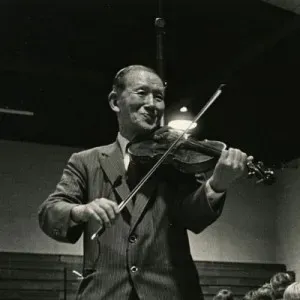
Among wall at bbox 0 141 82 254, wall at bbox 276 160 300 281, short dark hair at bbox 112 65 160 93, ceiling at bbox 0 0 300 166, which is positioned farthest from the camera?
wall at bbox 276 160 300 281

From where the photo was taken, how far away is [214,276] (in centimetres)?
909

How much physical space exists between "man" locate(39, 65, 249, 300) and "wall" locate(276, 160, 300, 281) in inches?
288

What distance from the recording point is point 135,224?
2.03m

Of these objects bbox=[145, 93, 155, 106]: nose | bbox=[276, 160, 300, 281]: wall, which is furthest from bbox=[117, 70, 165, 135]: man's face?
bbox=[276, 160, 300, 281]: wall

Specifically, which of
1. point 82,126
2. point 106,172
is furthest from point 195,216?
point 82,126

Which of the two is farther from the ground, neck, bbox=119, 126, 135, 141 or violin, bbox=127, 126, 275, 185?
neck, bbox=119, 126, 135, 141

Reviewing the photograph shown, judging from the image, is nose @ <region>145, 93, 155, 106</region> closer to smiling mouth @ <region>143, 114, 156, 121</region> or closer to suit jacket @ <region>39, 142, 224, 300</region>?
smiling mouth @ <region>143, 114, 156, 121</region>

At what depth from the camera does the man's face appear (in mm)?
2277

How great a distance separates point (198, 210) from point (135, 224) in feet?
0.66

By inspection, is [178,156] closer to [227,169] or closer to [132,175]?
[132,175]

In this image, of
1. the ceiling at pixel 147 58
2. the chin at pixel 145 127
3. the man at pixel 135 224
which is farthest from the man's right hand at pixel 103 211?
the ceiling at pixel 147 58

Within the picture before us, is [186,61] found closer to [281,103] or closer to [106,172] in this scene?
[281,103]

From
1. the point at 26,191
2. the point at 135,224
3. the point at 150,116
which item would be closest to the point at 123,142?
the point at 150,116

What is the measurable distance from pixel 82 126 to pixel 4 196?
134 centimetres
